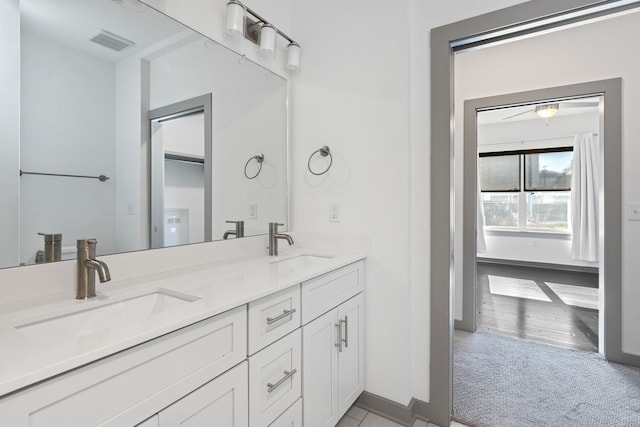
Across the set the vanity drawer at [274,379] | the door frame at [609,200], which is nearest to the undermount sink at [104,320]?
the vanity drawer at [274,379]

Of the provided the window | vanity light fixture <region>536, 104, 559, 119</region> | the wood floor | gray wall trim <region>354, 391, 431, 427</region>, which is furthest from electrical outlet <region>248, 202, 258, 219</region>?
the window

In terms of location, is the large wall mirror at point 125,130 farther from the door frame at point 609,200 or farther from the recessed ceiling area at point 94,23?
the door frame at point 609,200

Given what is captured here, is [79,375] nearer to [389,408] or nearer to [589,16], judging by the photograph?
[389,408]

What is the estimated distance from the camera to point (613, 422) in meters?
1.66

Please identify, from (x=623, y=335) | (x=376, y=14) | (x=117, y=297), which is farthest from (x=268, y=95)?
(x=623, y=335)

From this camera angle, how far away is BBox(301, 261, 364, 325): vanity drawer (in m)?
1.32

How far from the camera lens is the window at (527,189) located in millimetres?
5445

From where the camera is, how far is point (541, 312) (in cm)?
329

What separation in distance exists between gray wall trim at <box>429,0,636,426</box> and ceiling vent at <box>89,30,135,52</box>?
1.45m

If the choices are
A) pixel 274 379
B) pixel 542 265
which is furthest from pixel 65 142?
pixel 542 265

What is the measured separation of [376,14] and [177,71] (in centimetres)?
114

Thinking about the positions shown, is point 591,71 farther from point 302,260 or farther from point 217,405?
point 217,405

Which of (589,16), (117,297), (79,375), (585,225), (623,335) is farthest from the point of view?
(585,225)

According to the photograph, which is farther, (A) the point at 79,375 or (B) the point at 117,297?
(B) the point at 117,297
